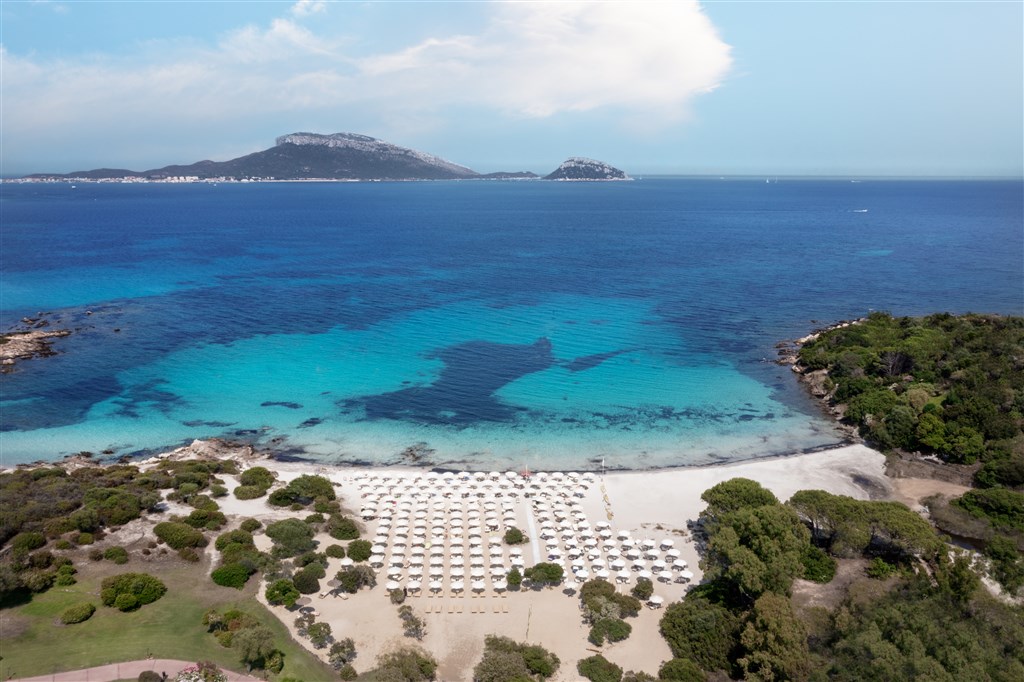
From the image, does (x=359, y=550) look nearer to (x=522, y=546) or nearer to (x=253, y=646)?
(x=253, y=646)

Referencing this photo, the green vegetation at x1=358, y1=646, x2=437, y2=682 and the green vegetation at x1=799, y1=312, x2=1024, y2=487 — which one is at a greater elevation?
the green vegetation at x1=799, y1=312, x2=1024, y2=487

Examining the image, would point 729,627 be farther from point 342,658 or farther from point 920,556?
point 342,658

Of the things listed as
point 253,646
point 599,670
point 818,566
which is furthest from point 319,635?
point 818,566

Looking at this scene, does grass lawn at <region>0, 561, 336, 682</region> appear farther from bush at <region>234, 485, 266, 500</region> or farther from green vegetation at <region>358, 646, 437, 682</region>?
bush at <region>234, 485, 266, 500</region>

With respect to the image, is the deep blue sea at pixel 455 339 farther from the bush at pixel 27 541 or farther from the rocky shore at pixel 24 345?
the bush at pixel 27 541

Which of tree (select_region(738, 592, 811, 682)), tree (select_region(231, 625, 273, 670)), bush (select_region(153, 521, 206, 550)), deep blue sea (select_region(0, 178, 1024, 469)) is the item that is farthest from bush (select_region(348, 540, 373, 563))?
tree (select_region(738, 592, 811, 682))

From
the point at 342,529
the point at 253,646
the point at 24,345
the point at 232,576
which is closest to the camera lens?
the point at 253,646
